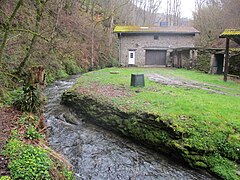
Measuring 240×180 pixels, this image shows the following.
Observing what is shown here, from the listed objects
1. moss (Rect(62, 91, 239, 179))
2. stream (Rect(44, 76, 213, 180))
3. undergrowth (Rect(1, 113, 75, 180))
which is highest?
undergrowth (Rect(1, 113, 75, 180))

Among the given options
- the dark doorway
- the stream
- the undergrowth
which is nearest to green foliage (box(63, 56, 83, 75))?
the stream

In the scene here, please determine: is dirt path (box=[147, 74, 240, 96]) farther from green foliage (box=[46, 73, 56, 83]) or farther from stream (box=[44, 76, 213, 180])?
green foliage (box=[46, 73, 56, 83])

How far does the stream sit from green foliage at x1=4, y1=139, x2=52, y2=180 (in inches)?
62.2

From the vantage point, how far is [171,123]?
272 inches

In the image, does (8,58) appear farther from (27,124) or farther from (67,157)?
(67,157)


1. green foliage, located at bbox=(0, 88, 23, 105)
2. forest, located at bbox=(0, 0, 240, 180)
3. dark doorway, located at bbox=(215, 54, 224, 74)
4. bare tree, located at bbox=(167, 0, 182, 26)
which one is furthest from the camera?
bare tree, located at bbox=(167, 0, 182, 26)

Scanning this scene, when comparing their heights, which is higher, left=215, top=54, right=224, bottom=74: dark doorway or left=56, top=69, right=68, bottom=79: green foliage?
left=215, top=54, right=224, bottom=74: dark doorway

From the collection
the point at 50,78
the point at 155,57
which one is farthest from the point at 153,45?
the point at 50,78

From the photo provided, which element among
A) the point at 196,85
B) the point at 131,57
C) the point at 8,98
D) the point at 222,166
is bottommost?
the point at 222,166

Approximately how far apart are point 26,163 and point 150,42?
23382 mm

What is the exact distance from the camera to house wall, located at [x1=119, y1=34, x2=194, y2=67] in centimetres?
2545

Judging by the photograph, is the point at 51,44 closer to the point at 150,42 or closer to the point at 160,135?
the point at 160,135

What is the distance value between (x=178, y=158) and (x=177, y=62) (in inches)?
799

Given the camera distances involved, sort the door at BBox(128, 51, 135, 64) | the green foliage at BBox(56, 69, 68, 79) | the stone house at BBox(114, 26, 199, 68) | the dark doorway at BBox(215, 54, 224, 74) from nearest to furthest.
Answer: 1. the dark doorway at BBox(215, 54, 224, 74)
2. the green foliage at BBox(56, 69, 68, 79)
3. the stone house at BBox(114, 26, 199, 68)
4. the door at BBox(128, 51, 135, 64)
